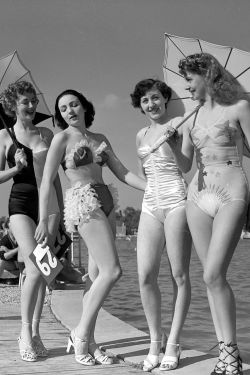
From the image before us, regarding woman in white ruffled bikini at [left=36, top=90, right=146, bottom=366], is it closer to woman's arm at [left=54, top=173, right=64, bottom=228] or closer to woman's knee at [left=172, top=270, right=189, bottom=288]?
woman's arm at [left=54, top=173, right=64, bottom=228]

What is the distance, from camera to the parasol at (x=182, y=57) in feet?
13.7

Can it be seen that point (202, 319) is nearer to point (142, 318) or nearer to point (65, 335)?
point (142, 318)

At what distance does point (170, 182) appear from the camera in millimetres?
4348

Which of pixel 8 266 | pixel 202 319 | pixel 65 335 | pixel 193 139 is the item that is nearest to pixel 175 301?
pixel 193 139

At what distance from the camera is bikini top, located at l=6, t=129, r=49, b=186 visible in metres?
4.81

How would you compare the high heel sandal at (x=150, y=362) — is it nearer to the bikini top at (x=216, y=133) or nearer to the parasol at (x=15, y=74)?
the bikini top at (x=216, y=133)

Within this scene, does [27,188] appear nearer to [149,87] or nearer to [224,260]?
[149,87]

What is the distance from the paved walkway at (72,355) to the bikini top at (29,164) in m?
1.30

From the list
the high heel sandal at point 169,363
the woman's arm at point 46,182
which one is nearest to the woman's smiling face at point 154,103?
the woman's arm at point 46,182

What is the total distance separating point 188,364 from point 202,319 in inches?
172

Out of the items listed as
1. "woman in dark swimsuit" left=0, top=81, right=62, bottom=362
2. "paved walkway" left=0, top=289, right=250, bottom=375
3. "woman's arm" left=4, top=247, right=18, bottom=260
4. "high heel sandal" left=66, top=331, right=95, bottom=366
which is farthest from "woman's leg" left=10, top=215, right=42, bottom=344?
"woman's arm" left=4, top=247, right=18, bottom=260

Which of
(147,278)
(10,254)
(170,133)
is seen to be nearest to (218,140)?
(170,133)

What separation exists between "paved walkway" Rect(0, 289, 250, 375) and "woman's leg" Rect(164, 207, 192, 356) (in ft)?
0.86

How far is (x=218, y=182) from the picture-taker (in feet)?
12.7
